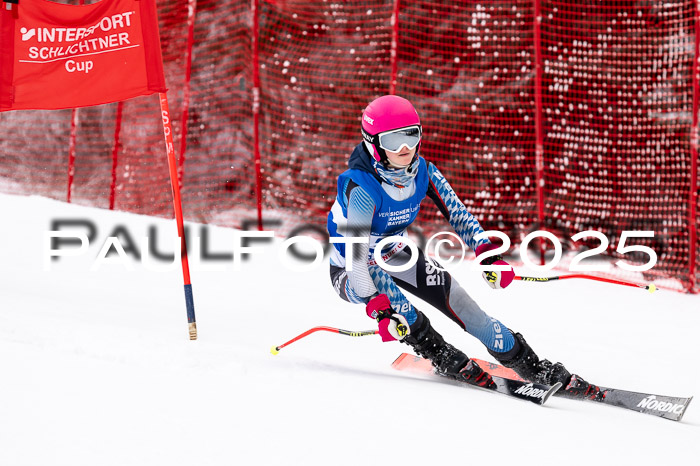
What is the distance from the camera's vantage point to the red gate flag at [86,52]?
4.98 metres

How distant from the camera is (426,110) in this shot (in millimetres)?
10180

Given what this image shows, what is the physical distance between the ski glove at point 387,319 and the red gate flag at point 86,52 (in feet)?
7.48

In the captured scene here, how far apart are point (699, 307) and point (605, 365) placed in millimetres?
2337

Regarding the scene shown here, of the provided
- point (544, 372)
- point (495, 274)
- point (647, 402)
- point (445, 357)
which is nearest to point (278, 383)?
point (445, 357)

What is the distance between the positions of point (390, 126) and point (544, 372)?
5.54ft

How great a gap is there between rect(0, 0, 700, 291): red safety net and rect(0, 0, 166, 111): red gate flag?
418 cm

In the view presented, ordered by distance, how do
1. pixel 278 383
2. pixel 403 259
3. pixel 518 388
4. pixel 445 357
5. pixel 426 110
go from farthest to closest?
1. pixel 426 110
2. pixel 403 259
3. pixel 445 357
4. pixel 518 388
5. pixel 278 383

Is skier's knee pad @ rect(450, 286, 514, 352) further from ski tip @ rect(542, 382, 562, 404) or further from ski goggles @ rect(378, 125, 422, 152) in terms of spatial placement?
ski goggles @ rect(378, 125, 422, 152)

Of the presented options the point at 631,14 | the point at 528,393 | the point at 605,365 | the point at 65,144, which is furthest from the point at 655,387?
the point at 65,144

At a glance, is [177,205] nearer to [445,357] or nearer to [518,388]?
[445,357]

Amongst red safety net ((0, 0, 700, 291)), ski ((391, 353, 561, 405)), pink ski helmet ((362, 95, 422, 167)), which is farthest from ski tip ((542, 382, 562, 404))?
red safety net ((0, 0, 700, 291))

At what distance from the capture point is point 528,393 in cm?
406

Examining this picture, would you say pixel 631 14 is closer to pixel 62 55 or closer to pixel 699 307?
pixel 699 307

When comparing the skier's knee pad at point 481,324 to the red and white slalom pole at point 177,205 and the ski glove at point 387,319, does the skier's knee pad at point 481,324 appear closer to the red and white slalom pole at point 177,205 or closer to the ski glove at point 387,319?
the ski glove at point 387,319
